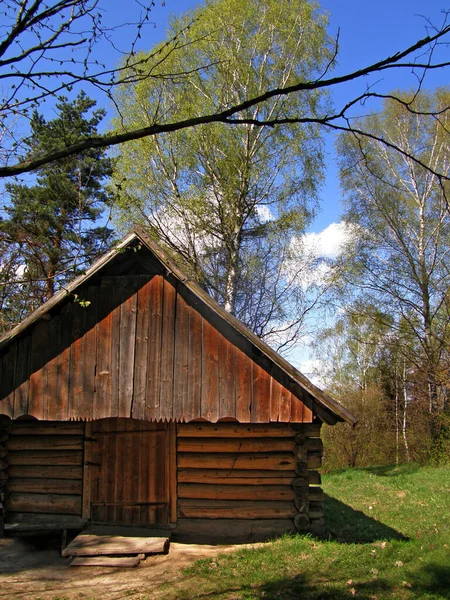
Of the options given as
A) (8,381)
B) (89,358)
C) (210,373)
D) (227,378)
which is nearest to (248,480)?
(227,378)

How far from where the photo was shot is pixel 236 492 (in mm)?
9414

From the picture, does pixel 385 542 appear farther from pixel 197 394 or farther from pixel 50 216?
pixel 50 216

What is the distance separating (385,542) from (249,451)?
8.78ft

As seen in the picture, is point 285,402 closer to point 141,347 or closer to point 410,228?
point 141,347

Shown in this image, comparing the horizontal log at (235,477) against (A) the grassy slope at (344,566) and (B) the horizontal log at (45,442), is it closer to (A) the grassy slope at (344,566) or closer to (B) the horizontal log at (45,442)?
(A) the grassy slope at (344,566)

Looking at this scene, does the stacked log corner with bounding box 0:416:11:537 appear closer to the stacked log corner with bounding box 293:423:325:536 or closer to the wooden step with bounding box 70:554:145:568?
the wooden step with bounding box 70:554:145:568

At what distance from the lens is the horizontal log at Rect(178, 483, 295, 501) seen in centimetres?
933

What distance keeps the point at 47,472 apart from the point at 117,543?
2111 mm

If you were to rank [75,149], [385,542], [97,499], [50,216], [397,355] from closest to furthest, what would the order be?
[75,149]
[385,542]
[97,499]
[50,216]
[397,355]

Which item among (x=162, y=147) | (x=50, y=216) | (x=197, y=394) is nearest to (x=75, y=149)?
(x=197, y=394)

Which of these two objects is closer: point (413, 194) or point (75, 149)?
point (75, 149)

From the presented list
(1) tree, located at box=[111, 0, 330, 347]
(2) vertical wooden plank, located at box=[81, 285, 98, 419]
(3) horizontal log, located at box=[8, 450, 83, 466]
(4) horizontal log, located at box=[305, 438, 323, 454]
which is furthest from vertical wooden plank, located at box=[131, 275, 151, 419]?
(1) tree, located at box=[111, 0, 330, 347]

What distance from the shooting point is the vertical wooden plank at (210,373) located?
29.5 ft

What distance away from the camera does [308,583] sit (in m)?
7.14
